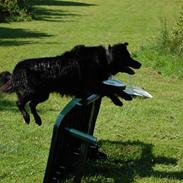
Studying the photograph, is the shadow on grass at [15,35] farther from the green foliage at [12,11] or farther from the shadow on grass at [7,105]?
the shadow on grass at [7,105]

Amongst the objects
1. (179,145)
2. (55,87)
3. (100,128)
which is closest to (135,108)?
(100,128)

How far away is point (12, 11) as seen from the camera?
28016 millimetres

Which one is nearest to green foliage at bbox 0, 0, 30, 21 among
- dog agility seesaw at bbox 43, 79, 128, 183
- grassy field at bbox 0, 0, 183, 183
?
grassy field at bbox 0, 0, 183, 183

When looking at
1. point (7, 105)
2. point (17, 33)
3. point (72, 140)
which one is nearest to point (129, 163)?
point (72, 140)

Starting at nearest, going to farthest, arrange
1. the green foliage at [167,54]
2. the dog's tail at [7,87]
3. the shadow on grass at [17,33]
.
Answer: the dog's tail at [7,87]
the green foliage at [167,54]
the shadow on grass at [17,33]

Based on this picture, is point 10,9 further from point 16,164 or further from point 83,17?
point 16,164

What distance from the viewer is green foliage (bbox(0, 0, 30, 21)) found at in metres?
27.9

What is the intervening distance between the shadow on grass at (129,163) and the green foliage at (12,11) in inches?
821

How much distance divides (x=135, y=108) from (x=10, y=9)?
19.7 m

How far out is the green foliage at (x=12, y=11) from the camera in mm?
27875

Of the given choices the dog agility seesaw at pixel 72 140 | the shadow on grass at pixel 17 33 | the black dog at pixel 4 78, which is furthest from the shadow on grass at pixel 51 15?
the dog agility seesaw at pixel 72 140

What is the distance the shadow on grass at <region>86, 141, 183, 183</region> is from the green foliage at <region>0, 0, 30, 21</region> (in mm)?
20849

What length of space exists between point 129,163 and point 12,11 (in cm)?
2218

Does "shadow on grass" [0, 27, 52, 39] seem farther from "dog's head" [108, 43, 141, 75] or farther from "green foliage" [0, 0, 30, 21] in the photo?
"dog's head" [108, 43, 141, 75]
